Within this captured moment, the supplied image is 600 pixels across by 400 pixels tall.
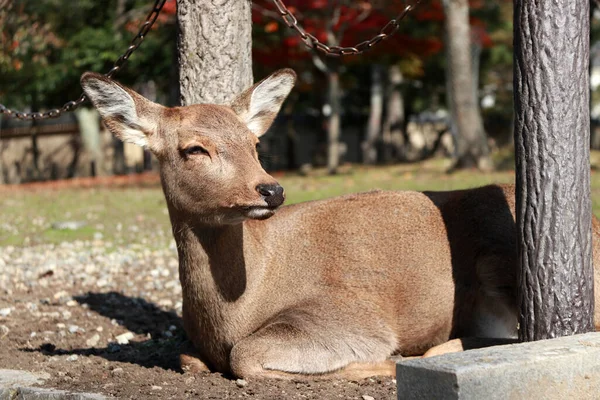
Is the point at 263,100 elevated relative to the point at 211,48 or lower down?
lower down

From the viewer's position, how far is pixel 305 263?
569 cm

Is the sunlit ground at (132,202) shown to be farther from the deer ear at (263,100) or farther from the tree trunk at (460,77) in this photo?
the deer ear at (263,100)

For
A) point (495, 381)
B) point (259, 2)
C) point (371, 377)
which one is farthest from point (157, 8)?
point (259, 2)

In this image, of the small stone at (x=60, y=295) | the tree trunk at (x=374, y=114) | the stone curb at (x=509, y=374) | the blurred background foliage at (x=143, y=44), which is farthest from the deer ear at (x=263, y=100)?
the tree trunk at (x=374, y=114)

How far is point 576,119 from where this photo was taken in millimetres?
4754

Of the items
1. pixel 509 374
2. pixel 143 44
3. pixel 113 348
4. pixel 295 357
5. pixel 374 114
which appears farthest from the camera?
pixel 374 114

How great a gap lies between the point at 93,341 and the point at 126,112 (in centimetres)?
201

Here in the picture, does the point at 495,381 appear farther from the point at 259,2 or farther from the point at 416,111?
the point at 416,111

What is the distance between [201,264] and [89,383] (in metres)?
0.92

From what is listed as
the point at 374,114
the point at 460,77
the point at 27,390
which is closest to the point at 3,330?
the point at 27,390

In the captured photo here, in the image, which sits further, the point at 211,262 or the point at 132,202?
the point at 132,202

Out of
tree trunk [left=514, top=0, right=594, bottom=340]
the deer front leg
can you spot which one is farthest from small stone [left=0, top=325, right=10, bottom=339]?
tree trunk [left=514, top=0, right=594, bottom=340]

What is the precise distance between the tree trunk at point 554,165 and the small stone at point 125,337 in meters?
3.22

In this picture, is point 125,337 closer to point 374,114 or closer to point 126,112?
point 126,112
